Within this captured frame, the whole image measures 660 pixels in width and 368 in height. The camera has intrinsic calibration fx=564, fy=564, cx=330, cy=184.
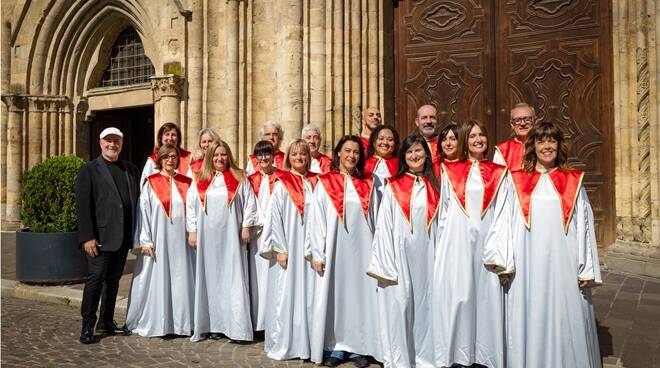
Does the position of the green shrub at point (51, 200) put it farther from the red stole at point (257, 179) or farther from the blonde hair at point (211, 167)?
the red stole at point (257, 179)

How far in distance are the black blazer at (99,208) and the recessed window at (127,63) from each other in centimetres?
842

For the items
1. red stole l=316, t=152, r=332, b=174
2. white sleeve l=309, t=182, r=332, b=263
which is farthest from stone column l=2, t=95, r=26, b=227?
white sleeve l=309, t=182, r=332, b=263

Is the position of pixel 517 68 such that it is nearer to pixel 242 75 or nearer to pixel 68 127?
pixel 242 75

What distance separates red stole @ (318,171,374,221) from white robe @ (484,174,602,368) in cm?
116

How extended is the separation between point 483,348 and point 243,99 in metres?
7.38

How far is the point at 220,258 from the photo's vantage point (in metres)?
5.44

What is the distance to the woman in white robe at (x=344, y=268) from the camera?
4637 millimetres

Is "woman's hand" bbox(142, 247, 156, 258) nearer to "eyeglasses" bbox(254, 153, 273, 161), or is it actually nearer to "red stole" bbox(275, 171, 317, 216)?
"eyeglasses" bbox(254, 153, 273, 161)

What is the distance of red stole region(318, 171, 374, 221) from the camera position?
15.4 feet

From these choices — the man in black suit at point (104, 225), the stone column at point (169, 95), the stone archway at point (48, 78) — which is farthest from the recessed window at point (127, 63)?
the man in black suit at point (104, 225)

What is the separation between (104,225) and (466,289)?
3.51m

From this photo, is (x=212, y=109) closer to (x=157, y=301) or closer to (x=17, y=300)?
(x=17, y=300)

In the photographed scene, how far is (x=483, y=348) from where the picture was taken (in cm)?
411

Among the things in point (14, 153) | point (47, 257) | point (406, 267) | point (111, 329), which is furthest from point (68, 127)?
point (406, 267)
